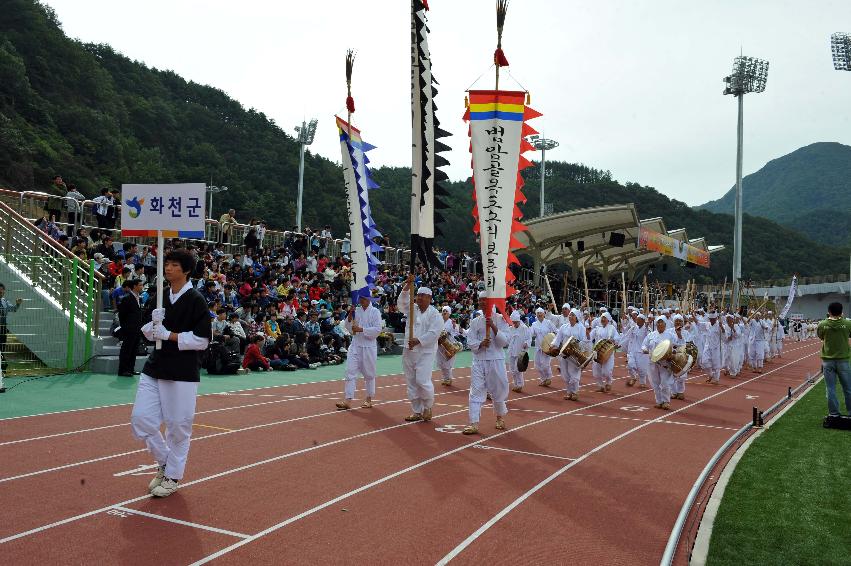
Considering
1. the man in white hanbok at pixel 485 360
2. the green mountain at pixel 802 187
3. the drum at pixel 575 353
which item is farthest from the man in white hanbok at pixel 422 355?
the green mountain at pixel 802 187

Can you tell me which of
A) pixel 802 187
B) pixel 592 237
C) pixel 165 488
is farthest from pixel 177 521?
pixel 802 187

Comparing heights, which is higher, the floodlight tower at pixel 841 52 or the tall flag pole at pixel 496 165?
the floodlight tower at pixel 841 52

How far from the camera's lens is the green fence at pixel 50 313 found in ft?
45.2

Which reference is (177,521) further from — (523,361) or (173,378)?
(523,361)

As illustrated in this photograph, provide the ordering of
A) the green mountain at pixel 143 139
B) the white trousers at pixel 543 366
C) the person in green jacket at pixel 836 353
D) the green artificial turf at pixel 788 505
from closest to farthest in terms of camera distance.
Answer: the green artificial turf at pixel 788 505, the person in green jacket at pixel 836 353, the white trousers at pixel 543 366, the green mountain at pixel 143 139

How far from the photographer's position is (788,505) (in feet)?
21.4

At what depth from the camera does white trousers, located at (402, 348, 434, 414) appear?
10500mm

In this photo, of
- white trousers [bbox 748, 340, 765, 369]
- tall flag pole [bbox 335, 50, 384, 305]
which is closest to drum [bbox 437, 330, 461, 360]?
tall flag pole [bbox 335, 50, 384, 305]

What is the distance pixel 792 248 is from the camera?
3356 inches

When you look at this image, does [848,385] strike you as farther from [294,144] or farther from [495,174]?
[294,144]

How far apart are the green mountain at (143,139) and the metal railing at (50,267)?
22.3 metres

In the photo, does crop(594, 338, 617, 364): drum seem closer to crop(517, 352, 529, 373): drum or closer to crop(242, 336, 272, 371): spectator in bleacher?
crop(517, 352, 529, 373): drum

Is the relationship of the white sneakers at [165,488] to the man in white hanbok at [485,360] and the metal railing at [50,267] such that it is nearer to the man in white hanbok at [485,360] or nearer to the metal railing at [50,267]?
the man in white hanbok at [485,360]

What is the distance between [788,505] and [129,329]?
11482 mm
